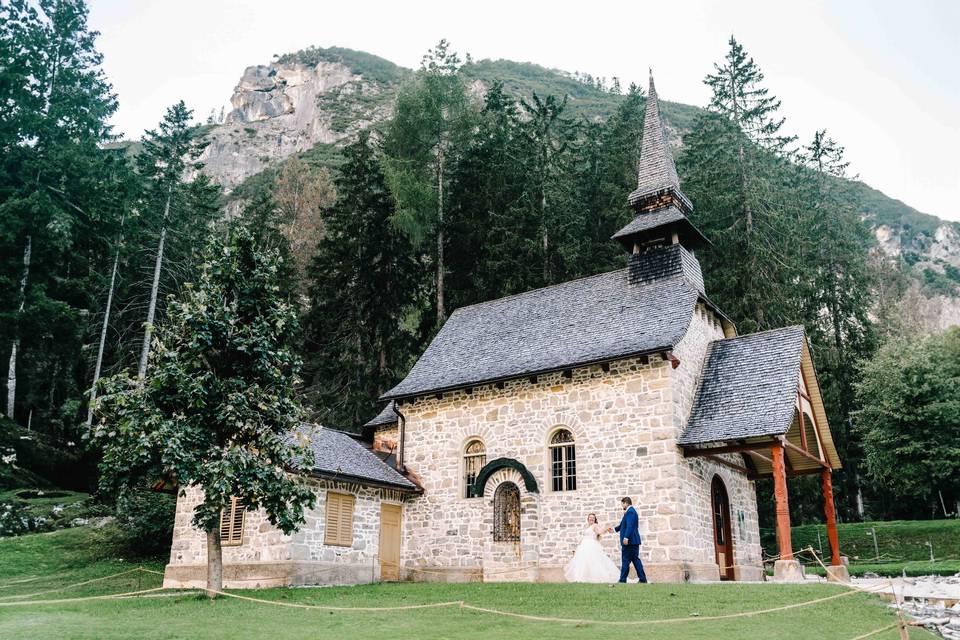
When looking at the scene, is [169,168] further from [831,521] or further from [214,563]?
[831,521]

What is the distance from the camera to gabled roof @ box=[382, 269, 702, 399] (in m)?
18.2

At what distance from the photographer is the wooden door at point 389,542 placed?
761 inches

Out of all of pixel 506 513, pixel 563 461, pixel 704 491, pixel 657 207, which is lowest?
pixel 506 513

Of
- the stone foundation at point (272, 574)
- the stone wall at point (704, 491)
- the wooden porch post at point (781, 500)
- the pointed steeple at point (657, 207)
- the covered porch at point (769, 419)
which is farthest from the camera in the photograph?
the pointed steeple at point (657, 207)

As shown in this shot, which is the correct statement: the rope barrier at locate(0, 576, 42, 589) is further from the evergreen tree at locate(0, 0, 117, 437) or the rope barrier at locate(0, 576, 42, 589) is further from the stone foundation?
the evergreen tree at locate(0, 0, 117, 437)

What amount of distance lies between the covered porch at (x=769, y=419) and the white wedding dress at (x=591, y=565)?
3063mm

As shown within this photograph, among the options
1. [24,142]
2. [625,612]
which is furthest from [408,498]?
[24,142]

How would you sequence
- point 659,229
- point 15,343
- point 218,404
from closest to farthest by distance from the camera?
point 218,404
point 659,229
point 15,343

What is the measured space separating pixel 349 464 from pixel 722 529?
9694 mm

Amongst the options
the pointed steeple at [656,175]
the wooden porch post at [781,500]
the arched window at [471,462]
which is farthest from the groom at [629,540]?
the pointed steeple at [656,175]

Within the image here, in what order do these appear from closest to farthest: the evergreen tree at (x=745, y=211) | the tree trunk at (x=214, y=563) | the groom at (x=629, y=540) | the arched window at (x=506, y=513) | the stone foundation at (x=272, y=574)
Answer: the tree trunk at (x=214, y=563) < the groom at (x=629, y=540) < the stone foundation at (x=272, y=574) < the arched window at (x=506, y=513) < the evergreen tree at (x=745, y=211)

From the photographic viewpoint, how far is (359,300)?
32.7 meters

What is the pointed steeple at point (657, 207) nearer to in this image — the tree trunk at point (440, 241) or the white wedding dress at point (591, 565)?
the white wedding dress at point (591, 565)

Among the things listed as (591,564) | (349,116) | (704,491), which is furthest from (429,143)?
(349,116)
